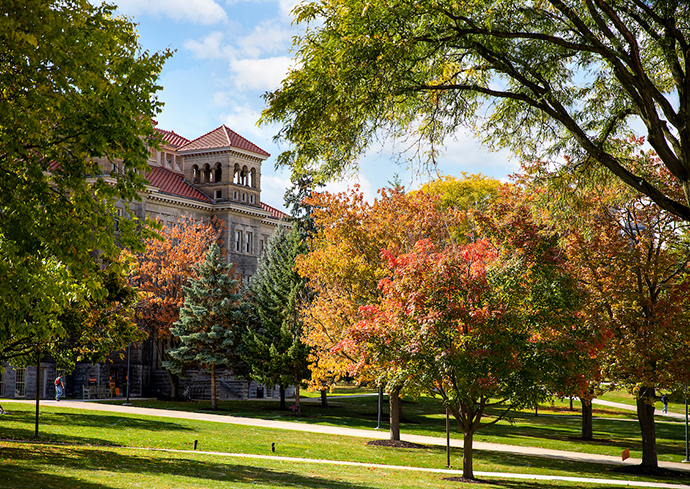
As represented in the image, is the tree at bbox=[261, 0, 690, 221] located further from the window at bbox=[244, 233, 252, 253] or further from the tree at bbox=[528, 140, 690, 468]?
the window at bbox=[244, 233, 252, 253]

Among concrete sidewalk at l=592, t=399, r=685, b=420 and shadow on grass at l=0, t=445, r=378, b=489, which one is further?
concrete sidewalk at l=592, t=399, r=685, b=420

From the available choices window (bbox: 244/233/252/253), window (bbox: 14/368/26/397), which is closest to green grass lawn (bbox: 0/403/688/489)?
window (bbox: 14/368/26/397)

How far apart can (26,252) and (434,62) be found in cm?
728

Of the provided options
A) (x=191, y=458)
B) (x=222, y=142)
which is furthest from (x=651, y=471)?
(x=222, y=142)

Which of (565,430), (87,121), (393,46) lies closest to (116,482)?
→ (87,121)

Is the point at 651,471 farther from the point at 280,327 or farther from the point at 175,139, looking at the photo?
the point at 175,139

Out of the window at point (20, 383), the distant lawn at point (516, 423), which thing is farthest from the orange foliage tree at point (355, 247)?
the window at point (20, 383)

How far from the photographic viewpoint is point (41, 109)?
1104 cm

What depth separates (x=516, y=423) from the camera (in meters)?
41.4

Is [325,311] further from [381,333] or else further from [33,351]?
[33,351]

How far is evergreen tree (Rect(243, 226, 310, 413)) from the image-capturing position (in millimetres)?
40438

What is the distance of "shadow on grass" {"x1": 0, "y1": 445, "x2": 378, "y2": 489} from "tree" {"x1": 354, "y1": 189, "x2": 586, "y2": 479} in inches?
152

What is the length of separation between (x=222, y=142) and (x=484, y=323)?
4962cm

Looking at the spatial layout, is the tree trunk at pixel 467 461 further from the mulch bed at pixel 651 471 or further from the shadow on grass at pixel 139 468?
the mulch bed at pixel 651 471
